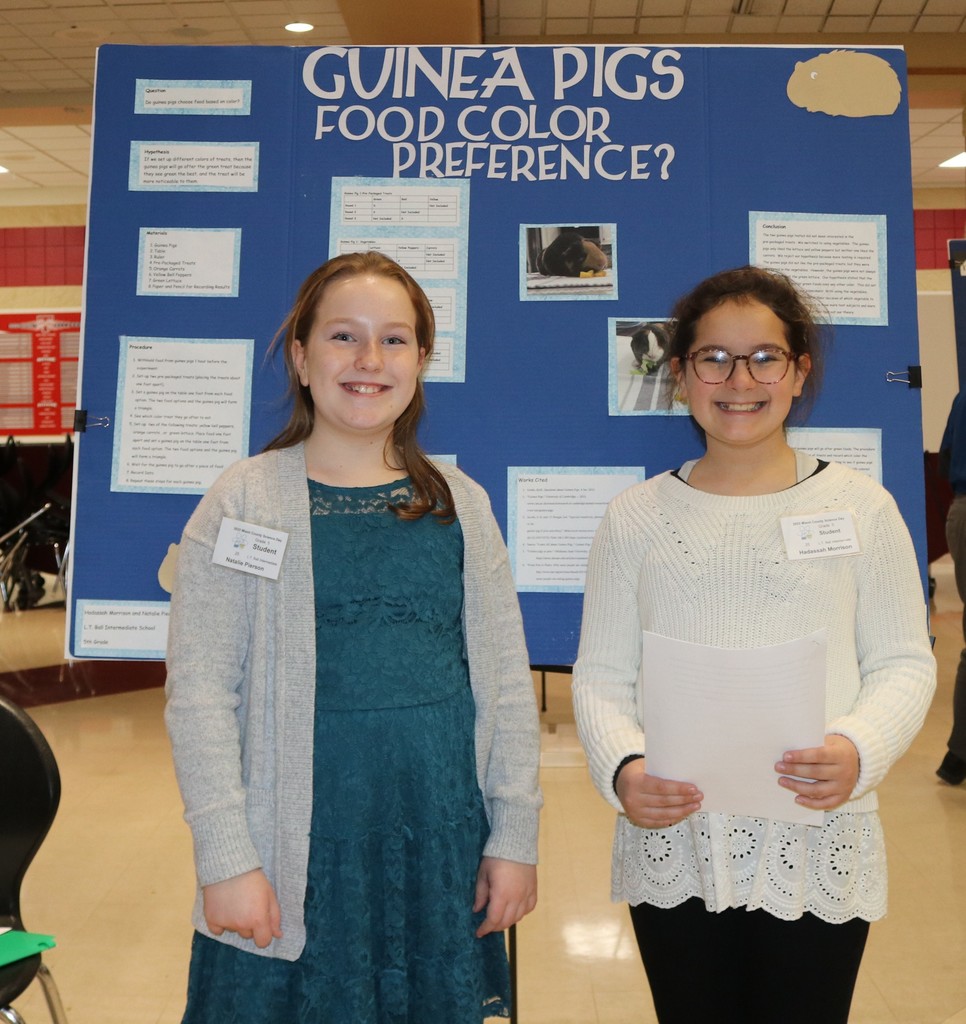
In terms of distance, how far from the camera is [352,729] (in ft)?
4.49

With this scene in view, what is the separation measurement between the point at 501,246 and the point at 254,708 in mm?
1153

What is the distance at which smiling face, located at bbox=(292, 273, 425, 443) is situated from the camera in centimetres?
144

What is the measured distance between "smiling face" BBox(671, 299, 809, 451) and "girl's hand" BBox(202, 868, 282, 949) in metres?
0.84

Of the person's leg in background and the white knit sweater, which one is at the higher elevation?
the white knit sweater

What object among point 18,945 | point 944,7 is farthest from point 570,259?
point 944,7

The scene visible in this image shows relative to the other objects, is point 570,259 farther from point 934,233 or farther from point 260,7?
point 934,233

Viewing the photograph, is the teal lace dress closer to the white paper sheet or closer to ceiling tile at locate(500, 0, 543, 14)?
the white paper sheet

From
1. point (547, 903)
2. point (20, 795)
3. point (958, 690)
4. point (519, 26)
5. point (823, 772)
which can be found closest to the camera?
point (823, 772)

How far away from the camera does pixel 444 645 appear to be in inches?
56.4

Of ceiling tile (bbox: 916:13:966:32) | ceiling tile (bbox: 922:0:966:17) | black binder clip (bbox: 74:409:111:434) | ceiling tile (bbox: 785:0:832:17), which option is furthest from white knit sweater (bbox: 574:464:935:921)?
ceiling tile (bbox: 916:13:966:32)

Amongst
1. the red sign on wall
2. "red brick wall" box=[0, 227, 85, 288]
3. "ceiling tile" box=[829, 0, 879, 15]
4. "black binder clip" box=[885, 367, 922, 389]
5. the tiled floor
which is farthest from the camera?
"red brick wall" box=[0, 227, 85, 288]

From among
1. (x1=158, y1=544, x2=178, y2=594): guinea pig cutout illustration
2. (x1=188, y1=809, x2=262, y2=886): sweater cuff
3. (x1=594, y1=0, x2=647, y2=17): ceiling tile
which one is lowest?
(x1=188, y1=809, x2=262, y2=886): sweater cuff

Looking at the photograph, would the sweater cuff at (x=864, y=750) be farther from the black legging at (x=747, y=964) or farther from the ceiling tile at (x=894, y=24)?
the ceiling tile at (x=894, y=24)

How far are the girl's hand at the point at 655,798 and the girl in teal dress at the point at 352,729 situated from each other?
18 cm
